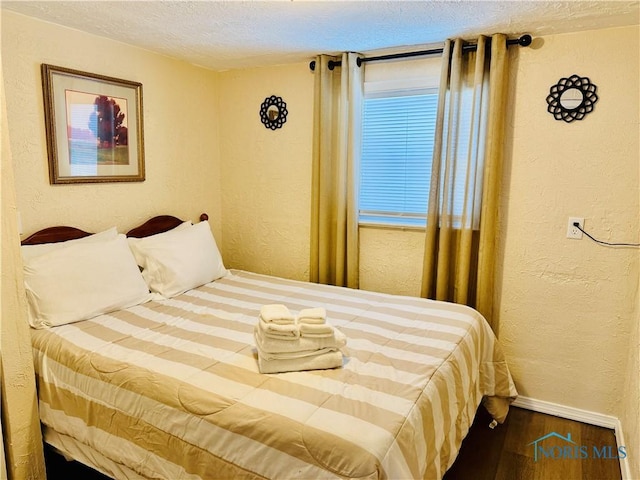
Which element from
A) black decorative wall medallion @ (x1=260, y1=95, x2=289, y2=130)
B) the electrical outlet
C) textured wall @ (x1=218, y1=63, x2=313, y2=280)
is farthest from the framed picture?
the electrical outlet

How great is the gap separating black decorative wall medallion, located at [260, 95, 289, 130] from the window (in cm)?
65

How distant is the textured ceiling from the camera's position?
212 cm

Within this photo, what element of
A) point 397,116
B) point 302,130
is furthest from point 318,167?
point 397,116

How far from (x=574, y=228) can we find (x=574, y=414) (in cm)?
111

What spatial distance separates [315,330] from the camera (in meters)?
1.78

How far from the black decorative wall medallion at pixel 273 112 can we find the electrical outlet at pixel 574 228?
2.04 metres

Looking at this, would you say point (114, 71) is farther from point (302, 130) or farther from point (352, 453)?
point (352, 453)

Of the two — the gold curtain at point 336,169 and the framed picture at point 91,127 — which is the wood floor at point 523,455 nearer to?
the gold curtain at point 336,169

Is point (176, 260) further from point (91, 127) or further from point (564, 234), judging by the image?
point (564, 234)

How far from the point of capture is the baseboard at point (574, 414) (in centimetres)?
252

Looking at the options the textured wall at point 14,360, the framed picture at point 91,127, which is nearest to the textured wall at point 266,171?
the framed picture at point 91,127

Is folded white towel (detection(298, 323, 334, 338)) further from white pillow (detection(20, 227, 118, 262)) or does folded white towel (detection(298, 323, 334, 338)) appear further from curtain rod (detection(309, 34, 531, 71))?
curtain rod (detection(309, 34, 531, 71))

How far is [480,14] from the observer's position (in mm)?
2223

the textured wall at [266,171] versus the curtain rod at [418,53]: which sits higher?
the curtain rod at [418,53]
